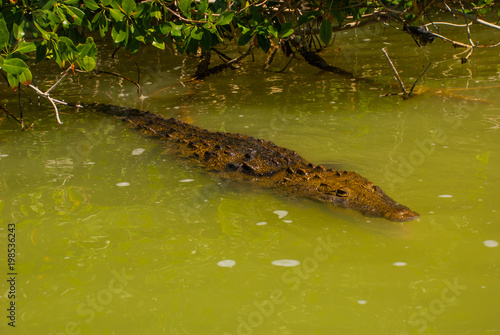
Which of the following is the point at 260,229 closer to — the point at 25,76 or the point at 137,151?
the point at 137,151

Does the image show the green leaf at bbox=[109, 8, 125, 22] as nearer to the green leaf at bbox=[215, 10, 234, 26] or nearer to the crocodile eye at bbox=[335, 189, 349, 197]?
the green leaf at bbox=[215, 10, 234, 26]

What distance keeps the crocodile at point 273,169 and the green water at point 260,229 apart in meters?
0.15

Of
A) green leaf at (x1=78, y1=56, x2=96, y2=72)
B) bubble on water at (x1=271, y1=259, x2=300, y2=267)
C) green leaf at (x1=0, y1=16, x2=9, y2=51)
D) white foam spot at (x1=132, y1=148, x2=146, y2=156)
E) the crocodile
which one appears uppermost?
green leaf at (x1=0, y1=16, x2=9, y2=51)

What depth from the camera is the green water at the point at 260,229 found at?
331 centimetres

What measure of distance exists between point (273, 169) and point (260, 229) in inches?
50.8

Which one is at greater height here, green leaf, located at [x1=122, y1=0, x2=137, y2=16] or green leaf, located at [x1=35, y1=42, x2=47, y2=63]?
green leaf, located at [x1=122, y1=0, x2=137, y2=16]

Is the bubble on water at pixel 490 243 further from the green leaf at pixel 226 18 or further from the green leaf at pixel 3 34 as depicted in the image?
the green leaf at pixel 3 34

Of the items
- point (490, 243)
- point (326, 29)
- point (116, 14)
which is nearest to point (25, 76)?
point (116, 14)

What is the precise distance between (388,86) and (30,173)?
603cm

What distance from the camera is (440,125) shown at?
691cm

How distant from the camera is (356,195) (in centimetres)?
480

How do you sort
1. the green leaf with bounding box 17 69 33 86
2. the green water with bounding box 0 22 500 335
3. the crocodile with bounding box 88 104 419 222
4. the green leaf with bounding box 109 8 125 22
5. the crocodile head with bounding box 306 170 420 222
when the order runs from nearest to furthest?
1. the green water with bounding box 0 22 500 335
2. the crocodile head with bounding box 306 170 420 222
3. the crocodile with bounding box 88 104 419 222
4. the green leaf with bounding box 17 69 33 86
5. the green leaf with bounding box 109 8 125 22

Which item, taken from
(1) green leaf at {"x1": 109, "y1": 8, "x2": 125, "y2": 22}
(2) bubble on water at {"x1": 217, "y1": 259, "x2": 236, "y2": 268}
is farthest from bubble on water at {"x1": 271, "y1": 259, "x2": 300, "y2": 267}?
(1) green leaf at {"x1": 109, "y1": 8, "x2": 125, "y2": 22}

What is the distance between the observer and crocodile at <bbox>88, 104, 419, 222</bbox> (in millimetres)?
4699
